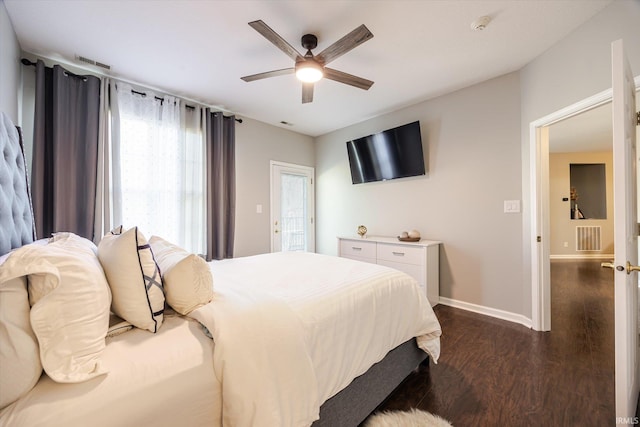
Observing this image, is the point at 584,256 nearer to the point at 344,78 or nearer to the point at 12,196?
the point at 344,78

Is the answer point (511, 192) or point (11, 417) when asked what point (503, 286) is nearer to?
point (511, 192)

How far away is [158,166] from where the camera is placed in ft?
9.68

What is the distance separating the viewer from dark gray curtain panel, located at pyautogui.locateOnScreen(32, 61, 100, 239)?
226cm

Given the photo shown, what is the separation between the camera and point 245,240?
384cm

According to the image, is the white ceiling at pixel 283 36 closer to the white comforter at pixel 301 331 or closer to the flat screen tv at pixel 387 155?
the flat screen tv at pixel 387 155

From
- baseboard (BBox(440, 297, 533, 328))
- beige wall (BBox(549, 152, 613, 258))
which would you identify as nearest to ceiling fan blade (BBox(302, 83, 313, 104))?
baseboard (BBox(440, 297, 533, 328))

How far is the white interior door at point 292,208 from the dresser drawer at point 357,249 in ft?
3.43

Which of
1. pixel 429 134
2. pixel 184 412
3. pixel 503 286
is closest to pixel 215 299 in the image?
pixel 184 412

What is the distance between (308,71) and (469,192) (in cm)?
230

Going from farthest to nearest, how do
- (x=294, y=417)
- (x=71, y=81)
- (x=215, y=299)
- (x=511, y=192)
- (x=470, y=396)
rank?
(x=511, y=192)
(x=71, y=81)
(x=470, y=396)
(x=215, y=299)
(x=294, y=417)

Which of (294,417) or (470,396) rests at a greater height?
(294,417)

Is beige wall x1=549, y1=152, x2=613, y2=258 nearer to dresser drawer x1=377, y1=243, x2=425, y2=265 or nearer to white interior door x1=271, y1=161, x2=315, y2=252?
dresser drawer x1=377, y1=243, x2=425, y2=265

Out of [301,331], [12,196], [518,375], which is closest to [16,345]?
[301,331]

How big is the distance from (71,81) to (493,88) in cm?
429
